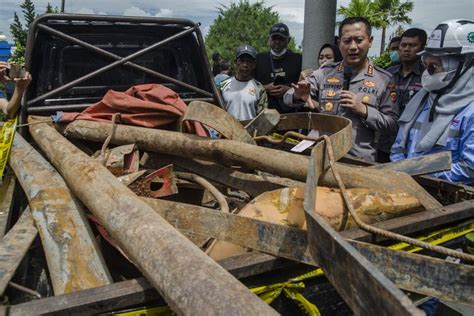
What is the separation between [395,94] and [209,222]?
2.17m

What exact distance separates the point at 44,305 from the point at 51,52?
120 inches

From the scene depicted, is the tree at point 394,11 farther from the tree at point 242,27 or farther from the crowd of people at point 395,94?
the crowd of people at point 395,94

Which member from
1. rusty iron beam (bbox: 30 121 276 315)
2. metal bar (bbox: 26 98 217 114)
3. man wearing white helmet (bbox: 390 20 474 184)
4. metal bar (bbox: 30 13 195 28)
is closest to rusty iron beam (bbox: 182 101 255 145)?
rusty iron beam (bbox: 30 121 276 315)

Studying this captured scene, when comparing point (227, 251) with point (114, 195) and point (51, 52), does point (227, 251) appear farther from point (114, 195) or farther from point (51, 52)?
point (51, 52)

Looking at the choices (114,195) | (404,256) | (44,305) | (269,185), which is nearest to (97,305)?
(44,305)

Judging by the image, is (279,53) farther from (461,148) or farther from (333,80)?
(461,148)

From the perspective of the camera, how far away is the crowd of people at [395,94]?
2703 mm

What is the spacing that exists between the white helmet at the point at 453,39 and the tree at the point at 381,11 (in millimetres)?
26904

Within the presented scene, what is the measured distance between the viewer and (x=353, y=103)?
3.11 meters

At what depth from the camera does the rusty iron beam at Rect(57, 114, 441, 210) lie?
2.03m

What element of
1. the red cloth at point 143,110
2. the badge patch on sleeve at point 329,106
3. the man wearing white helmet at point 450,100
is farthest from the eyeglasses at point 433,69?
the red cloth at point 143,110

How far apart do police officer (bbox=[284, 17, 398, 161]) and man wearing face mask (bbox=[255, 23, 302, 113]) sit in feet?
4.98

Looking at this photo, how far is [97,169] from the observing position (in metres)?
1.98

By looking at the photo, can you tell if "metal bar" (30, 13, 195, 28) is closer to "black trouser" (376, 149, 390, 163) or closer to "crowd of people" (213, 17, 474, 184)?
"crowd of people" (213, 17, 474, 184)
